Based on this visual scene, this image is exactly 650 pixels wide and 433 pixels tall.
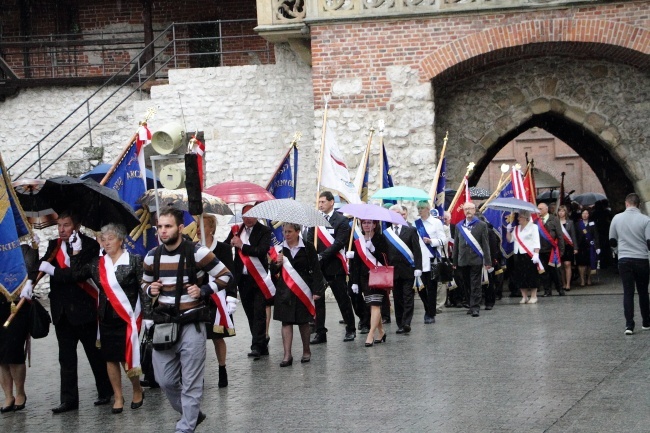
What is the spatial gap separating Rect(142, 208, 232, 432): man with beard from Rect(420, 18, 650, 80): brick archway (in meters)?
12.4

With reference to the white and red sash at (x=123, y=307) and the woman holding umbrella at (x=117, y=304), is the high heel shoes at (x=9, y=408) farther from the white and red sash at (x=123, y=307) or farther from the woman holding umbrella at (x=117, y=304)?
the white and red sash at (x=123, y=307)

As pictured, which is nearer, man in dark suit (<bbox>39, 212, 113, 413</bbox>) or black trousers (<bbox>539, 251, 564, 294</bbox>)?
man in dark suit (<bbox>39, 212, 113, 413</bbox>)

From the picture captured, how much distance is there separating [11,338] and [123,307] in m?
1.20

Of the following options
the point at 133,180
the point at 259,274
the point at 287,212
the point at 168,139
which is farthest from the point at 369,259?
the point at 168,139

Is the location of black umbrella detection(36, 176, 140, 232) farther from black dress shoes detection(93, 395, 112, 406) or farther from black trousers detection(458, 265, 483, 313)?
black trousers detection(458, 265, 483, 313)

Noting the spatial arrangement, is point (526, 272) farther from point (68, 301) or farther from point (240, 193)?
point (68, 301)

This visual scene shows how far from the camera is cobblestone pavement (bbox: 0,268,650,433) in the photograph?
8539 millimetres

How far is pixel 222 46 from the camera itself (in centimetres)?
2462

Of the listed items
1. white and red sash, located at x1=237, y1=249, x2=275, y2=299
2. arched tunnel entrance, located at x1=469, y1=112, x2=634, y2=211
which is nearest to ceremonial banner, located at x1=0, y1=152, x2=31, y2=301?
white and red sash, located at x1=237, y1=249, x2=275, y2=299

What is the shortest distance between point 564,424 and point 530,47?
13007 mm

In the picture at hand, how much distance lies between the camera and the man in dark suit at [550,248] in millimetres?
19672

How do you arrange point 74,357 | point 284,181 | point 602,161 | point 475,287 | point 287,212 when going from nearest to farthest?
1. point 74,357
2. point 287,212
3. point 284,181
4. point 475,287
5. point 602,161

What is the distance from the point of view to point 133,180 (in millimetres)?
11414

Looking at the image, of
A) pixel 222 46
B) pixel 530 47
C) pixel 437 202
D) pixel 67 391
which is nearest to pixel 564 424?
pixel 67 391
